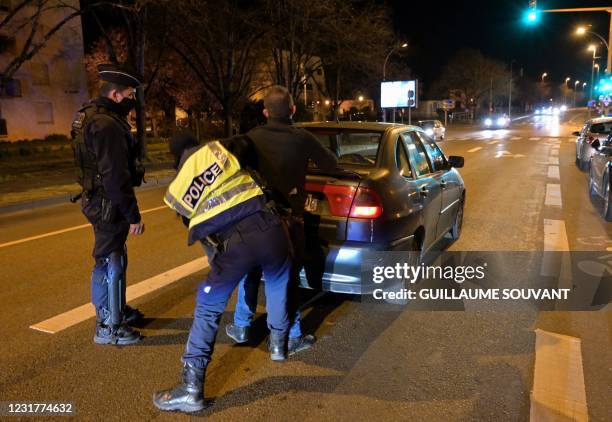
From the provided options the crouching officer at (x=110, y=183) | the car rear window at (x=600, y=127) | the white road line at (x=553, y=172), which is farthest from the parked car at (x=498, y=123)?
the crouching officer at (x=110, y=183)

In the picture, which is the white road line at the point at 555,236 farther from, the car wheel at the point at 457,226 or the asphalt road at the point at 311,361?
the asphalt road at the point at 311,361

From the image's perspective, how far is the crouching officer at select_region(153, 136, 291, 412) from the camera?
2900 mm

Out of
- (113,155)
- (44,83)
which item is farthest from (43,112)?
(113,155)

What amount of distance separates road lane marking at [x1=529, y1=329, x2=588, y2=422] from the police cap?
3.33 m

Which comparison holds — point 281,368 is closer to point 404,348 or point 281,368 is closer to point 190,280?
point 404,348

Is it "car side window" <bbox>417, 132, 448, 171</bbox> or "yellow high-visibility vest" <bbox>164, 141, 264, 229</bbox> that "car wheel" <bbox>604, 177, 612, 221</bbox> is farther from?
"yellow high-visibility vest" <bbox>164, 141, 264, 229</bbox>

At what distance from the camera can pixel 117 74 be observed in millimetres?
3664

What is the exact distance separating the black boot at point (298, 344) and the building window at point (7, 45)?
34.0 metres

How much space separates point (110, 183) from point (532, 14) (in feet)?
66.3

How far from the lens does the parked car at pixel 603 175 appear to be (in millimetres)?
8148

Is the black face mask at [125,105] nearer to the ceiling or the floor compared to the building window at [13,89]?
nearer to the floor

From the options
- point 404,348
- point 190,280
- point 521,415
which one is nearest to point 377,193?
point 404,348

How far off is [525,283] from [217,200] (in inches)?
143

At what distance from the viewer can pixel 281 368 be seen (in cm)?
355
